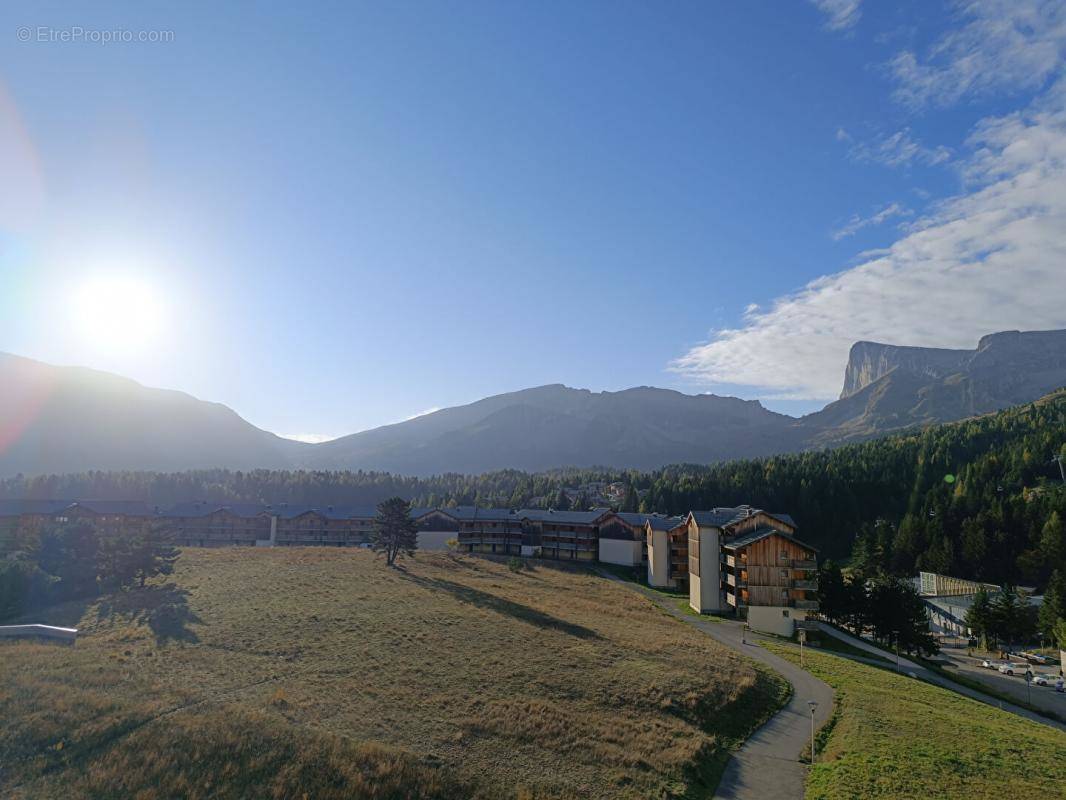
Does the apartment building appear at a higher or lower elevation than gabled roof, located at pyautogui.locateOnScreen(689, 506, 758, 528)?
lower

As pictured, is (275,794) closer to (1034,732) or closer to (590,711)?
(590,711)

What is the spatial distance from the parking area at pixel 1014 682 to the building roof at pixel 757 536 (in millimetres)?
21731

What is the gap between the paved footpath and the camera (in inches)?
1014

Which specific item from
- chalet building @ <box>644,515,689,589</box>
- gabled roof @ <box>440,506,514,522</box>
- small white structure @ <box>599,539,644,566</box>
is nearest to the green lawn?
chalet building @ <box>644,515,689,589</box>

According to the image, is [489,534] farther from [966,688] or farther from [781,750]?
[781,750]

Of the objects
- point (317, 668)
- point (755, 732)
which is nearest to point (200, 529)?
point (317, 668)

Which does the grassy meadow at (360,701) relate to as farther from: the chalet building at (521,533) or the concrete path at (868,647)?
the chalet building at (521,533)

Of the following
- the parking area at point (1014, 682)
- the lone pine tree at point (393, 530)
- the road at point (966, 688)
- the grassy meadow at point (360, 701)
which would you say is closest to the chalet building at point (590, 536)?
the road at point (966, 688)

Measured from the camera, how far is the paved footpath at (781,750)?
84.5 ft

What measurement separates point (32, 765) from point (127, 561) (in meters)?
43.5

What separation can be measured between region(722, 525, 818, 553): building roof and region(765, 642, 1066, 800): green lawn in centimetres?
2402

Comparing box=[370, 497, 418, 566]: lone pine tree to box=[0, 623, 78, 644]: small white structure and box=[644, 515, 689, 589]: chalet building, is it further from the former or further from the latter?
box=[0, 623, 78, 644]: small white structure

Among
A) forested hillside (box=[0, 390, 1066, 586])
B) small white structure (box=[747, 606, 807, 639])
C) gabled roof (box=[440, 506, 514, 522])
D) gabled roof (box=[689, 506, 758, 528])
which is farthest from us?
gabled roof (box=[440, 506, 514, 522])

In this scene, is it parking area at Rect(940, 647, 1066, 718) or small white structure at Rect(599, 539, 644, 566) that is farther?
small white structure at Rect(599, 539, 644, 566)
